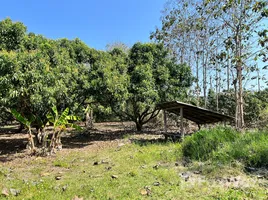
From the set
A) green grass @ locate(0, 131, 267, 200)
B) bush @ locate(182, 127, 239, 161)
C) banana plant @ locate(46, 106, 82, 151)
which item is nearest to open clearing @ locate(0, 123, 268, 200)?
green grass @ locate(0, 131, 267, 200)

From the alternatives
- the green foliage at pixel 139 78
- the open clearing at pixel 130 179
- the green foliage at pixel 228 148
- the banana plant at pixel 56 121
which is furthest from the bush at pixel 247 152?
the banana plant at pixel 56 121

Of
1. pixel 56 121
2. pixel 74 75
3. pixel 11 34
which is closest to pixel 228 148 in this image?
pixel 56 121

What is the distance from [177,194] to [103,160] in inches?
146

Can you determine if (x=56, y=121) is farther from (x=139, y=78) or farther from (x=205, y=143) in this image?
(x=205, y=143)

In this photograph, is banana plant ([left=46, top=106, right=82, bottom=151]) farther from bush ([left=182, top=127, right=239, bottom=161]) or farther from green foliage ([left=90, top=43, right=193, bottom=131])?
bush ([left=182, top=127, right=239, bottom=161])

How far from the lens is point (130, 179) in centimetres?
520

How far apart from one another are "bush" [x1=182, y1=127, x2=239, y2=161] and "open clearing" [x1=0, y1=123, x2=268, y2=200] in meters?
0.32

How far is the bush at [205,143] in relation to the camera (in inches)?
262

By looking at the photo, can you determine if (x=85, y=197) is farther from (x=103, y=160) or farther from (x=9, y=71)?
(x=9, y=71)

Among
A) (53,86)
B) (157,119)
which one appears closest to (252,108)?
(157,119)

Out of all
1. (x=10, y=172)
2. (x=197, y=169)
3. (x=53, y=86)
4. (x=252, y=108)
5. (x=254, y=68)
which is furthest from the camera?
(x=252, y=108)

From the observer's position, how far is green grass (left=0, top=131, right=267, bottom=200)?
4309mm

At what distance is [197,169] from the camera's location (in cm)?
570

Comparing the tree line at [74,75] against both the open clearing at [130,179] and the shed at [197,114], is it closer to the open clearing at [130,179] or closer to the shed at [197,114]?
the shed at [197,114]
